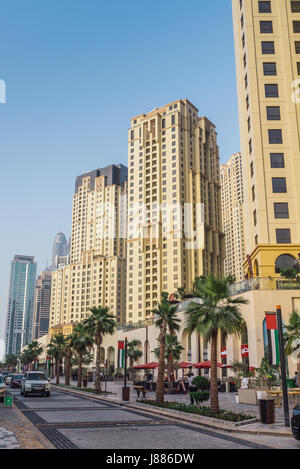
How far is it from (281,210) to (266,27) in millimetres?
22826

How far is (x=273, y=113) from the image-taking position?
51625 millimetres

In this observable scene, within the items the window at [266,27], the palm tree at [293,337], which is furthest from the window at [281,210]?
the window at [266,27]

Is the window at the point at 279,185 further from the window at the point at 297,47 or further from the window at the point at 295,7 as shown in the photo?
the window at the point at 295,7

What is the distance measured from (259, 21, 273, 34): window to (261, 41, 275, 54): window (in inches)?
57.8

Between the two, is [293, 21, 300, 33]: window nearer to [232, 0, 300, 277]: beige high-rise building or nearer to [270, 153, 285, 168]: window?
[232, 0, 300, 277]: beige high-rise building

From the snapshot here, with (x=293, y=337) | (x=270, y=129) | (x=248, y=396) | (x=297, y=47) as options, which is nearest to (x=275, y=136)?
(x=270, y=129)

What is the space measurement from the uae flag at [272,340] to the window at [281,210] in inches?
1104

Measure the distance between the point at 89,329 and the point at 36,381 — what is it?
1352 cm

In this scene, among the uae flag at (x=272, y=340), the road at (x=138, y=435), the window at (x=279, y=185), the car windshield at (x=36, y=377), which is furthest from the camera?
the window at (x=279, y=185)

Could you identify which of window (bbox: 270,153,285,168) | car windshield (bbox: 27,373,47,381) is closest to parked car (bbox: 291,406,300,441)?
car windshield (bbox: 27,373,47,381)

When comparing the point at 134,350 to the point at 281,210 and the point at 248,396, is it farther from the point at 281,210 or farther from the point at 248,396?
the point at 248,396

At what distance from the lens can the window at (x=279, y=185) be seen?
161 feet
